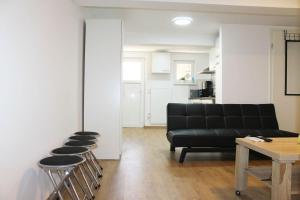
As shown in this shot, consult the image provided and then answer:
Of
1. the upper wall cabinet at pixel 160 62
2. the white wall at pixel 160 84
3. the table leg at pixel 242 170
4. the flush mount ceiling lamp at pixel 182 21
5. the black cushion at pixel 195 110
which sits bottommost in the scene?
the table leg at pixel 242 170

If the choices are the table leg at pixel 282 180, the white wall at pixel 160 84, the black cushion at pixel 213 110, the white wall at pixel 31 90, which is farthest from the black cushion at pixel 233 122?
the white wall at pixel 160 84

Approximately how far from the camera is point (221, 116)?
13.4 ft

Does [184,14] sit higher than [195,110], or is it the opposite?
[184,14]

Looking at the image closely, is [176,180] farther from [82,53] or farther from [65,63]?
[82,53]

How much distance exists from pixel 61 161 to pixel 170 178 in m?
1.47

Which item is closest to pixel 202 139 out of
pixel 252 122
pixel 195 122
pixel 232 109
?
pixel 195 122

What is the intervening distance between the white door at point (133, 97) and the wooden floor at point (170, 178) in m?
3.02

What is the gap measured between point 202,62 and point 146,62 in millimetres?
1717

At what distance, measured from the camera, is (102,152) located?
11.9 feet

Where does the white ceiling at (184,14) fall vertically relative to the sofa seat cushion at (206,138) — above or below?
above

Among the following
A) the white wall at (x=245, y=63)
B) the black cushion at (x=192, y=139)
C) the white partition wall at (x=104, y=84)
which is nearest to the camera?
the black cushion at (x=192, y=139)

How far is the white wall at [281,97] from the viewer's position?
Answer: 4.39 metres

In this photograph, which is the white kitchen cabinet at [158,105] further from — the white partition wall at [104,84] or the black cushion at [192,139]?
the black cushion at [192,139]

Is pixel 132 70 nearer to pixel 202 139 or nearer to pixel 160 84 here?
pixel 160 84
